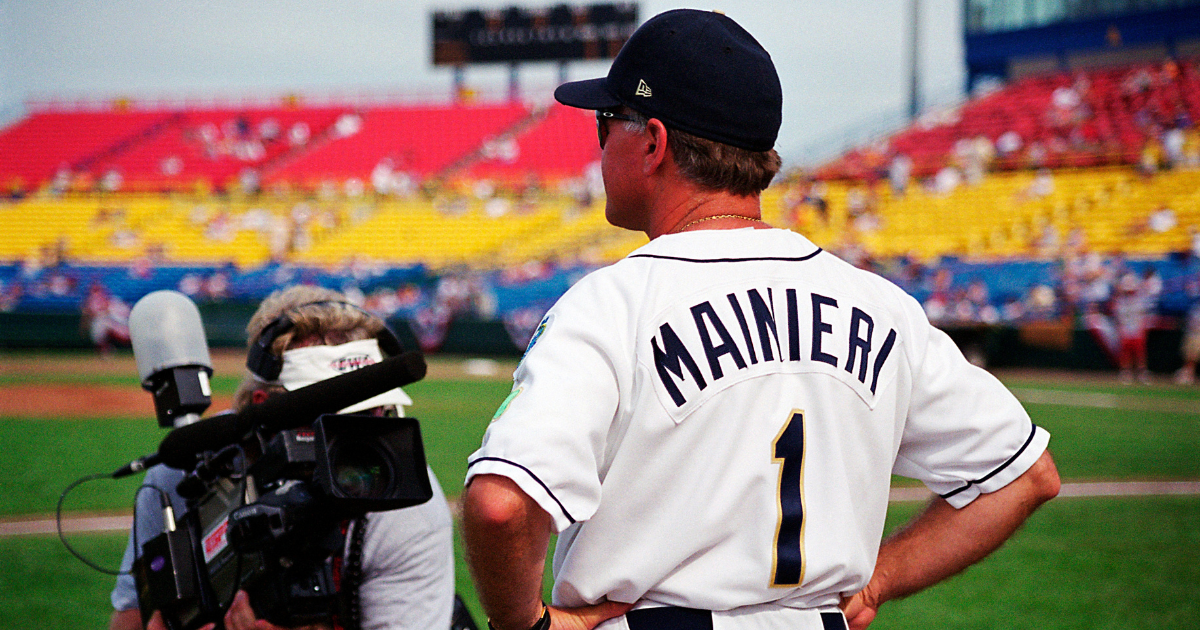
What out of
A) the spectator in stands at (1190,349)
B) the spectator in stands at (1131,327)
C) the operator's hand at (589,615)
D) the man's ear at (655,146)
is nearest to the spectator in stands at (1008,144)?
the spectator in stands at (1131,327)

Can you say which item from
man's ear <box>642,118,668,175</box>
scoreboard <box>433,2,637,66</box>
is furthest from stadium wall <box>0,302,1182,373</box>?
man's ear <box>642,118,668,175</box>

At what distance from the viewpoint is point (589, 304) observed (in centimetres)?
141

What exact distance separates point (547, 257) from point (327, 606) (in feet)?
80.1

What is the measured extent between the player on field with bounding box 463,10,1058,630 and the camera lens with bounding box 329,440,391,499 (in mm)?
371

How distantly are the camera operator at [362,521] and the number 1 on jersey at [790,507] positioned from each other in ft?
3.19

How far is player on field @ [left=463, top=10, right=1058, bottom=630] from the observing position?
1.36 metres

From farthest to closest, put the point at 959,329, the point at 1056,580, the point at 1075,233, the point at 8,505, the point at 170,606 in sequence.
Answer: the point at 1075,233 < the point at 959,329 < the point at 8,505 < the point at 1056,580 < the point at 170,606

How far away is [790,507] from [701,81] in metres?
0.65

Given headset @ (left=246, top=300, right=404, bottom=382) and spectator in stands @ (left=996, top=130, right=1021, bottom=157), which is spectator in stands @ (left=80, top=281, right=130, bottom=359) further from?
spectator in stands @ (left=996, top=130, right=1021, bottom=157)

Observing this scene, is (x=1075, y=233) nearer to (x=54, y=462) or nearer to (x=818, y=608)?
(x=54, y=462)

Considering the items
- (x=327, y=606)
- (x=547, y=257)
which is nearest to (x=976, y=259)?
(x=547, y=257)

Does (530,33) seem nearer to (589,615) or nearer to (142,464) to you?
(142,464)

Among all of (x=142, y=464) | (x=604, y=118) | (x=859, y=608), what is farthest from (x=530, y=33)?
(x=859, y=608)

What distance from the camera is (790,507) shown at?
1486 millimetres
